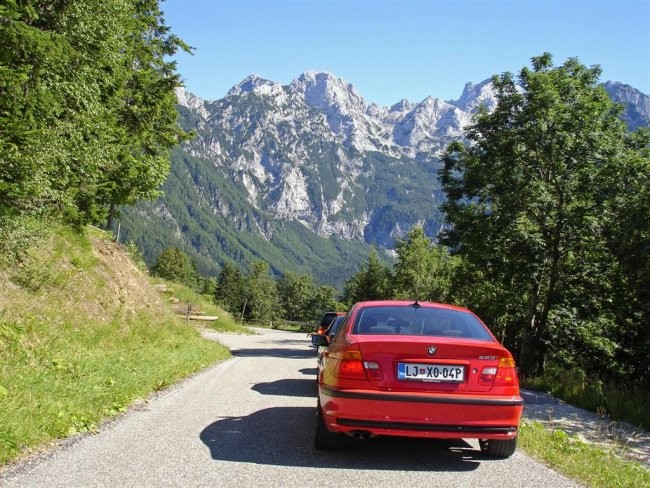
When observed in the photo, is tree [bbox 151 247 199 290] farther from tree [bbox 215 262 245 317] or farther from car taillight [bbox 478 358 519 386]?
car taillight [bbox 478 358 519 386]

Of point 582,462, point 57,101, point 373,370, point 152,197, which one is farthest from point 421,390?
point 152,197

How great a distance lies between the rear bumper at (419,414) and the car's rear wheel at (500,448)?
612mm

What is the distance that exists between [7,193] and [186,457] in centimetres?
632

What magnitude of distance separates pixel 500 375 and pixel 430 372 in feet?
2.19

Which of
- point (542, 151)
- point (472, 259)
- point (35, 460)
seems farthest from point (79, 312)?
point (542, 151)

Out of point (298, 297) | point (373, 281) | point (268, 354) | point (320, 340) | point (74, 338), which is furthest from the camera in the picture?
point (298, 297)

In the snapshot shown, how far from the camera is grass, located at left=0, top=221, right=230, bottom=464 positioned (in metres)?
5.73

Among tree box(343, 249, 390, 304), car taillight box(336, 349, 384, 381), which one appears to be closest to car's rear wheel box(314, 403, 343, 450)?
car taillight box(336, 349, 384, 381)

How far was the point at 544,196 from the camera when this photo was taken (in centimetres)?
1678

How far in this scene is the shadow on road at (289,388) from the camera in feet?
32.1

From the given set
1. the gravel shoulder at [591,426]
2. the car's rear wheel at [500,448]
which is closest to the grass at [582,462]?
the car's rear wheel at [500,448]

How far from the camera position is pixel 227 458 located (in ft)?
16.5

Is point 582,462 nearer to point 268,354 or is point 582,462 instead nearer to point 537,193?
point 537,193

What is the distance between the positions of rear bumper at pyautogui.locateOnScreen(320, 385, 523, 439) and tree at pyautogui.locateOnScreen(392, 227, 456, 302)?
Answer: 41.1 m
